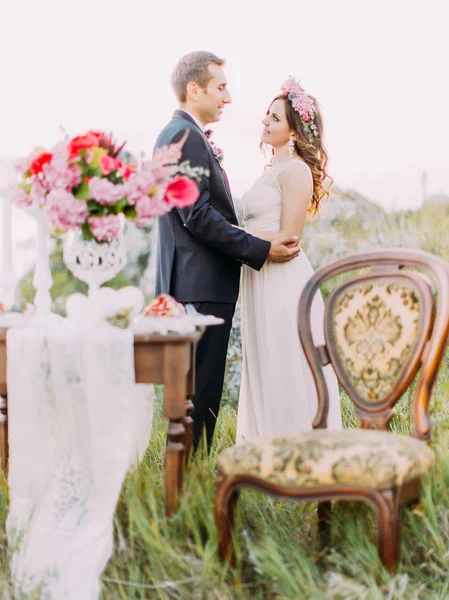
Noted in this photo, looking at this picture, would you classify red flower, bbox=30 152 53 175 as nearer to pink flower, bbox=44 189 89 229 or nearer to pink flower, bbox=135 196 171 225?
pink flower, bbox=44 189 89 229

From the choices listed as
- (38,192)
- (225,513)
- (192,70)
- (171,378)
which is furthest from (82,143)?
(225,513)

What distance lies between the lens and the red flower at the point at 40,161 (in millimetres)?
2795

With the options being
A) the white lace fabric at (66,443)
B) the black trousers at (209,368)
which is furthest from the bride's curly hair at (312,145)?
the white lace fabric at (66,443)

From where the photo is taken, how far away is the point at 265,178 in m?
3.94

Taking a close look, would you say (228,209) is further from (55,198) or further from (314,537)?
(314,537)

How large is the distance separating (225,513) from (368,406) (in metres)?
0.68

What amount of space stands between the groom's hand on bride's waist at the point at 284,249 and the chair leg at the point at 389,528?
1772 millimetres

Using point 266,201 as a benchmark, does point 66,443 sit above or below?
below

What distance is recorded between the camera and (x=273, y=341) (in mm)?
3846

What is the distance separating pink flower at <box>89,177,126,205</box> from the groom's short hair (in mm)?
1272

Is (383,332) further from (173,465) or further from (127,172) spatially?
(127,172)

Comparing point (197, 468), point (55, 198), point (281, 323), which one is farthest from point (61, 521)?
point (281, 323)

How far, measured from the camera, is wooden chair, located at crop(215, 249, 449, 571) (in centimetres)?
218

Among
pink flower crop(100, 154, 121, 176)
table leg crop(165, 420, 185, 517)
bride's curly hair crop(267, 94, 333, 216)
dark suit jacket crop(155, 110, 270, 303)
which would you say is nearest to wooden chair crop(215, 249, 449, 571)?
table leg crop(165, 420, 185, 517)
